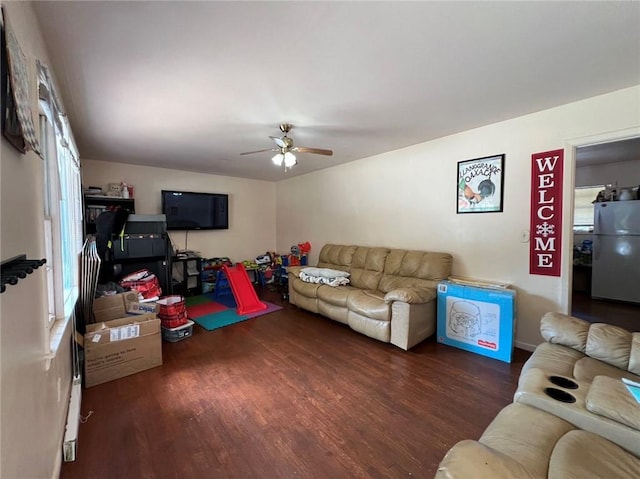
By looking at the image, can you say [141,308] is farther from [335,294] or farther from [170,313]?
[335,294]

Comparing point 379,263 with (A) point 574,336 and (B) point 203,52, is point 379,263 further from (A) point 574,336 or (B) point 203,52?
(B) point 203,52

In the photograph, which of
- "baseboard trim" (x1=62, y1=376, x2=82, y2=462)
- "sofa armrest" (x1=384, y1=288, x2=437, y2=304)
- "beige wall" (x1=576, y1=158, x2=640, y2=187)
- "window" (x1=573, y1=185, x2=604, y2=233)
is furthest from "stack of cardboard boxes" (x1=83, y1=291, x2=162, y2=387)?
"beige wall" (x1=576, y1=158, x2=640, y2=187)

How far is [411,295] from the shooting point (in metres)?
2.73

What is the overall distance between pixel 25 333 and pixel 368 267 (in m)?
Answer: 3.36

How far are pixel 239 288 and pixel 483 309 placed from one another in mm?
3217

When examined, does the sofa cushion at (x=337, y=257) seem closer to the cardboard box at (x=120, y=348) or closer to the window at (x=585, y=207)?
the cardboard box at (x=120, y=348)

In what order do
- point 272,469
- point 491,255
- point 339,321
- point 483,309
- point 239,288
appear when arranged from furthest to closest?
point 239,288
point 339,321
point 491,255
point 483,309
point 272,469

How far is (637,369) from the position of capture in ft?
5.05

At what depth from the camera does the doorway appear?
3.69 m

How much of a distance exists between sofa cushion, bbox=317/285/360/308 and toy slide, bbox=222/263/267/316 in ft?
3.58

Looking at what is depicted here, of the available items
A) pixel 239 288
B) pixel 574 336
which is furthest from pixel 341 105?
pixel 239 288

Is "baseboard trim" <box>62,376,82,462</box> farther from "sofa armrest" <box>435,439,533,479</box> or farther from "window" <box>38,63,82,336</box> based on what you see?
"sofa armrest" <box>435,439,533,479</box>

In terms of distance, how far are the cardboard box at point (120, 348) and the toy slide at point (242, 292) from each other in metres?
1.50

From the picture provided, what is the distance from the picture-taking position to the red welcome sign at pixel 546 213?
2557mm
